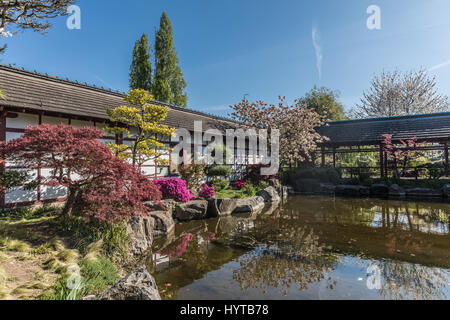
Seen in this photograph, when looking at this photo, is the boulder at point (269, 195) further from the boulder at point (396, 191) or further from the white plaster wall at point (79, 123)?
the white plaster wall at point (79, 123)

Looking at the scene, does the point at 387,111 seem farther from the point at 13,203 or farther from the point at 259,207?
the point at 13,203

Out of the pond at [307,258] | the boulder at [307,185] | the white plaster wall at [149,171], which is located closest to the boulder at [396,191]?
the boulder at [307,185]

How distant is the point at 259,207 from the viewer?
33.8ft

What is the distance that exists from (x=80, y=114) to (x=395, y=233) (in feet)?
32.2

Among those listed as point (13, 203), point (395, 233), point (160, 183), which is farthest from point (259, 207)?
point (13, 203)

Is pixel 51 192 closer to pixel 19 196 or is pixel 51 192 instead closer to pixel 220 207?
pixel 19 196

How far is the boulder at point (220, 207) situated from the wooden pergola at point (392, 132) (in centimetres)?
1131

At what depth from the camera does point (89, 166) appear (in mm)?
4930

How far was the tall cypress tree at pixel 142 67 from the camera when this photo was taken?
24.8 meters

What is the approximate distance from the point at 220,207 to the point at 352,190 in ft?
29.0

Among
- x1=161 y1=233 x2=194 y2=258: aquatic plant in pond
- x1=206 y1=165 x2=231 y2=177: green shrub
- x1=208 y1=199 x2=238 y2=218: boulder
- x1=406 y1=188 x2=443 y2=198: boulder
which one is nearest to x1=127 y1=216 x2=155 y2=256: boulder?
x1=161 y1=233 x2=194 y2=258: aquatic plant in pond

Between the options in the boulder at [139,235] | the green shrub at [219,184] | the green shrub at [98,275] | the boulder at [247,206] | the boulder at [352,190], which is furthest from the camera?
the boulder at [352,190]

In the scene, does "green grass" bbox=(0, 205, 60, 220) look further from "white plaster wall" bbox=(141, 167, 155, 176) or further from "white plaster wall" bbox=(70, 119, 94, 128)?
"white plaster wall" bbox=(141, 167, 155, 176)

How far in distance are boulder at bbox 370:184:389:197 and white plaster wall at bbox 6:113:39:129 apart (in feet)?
50.5
